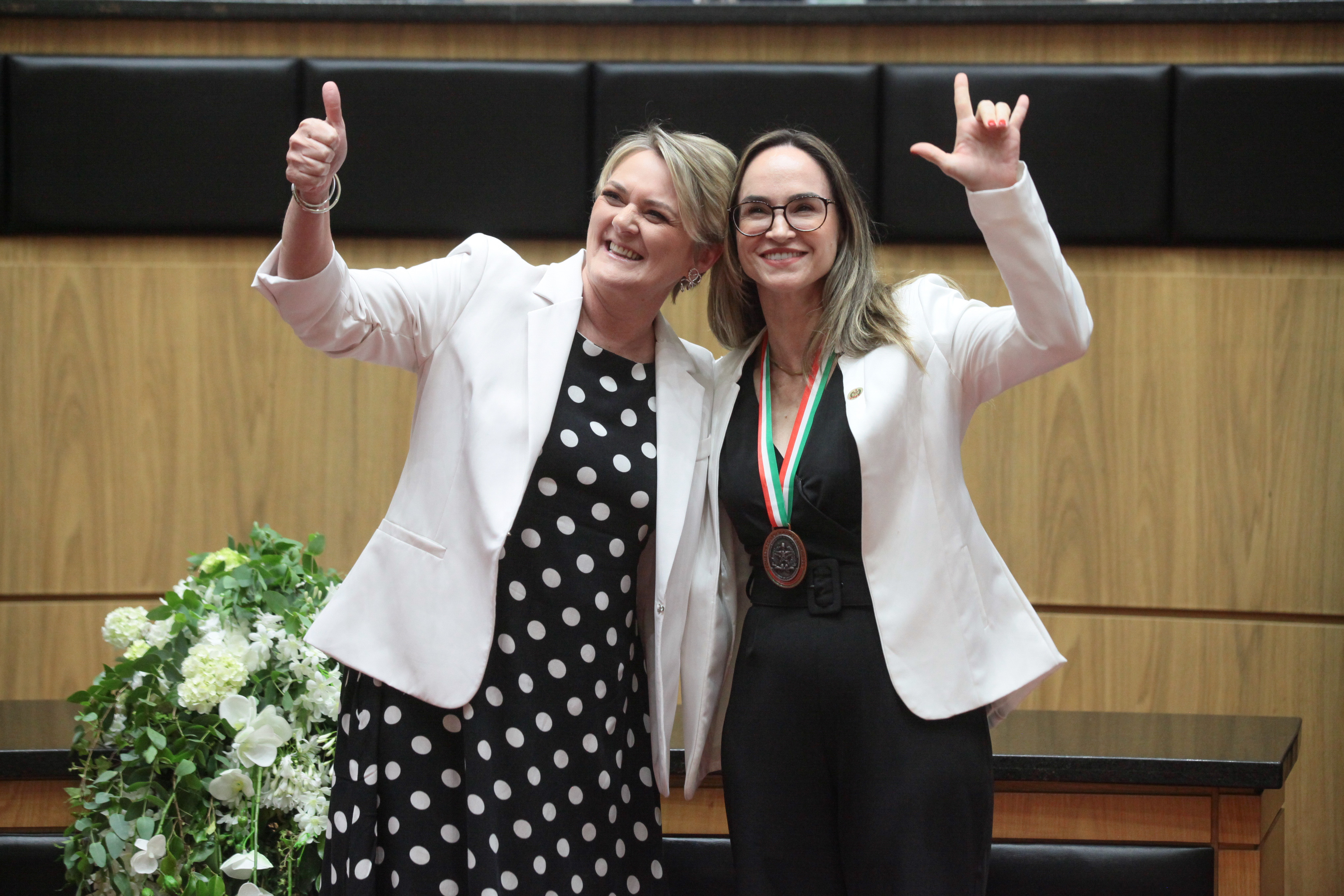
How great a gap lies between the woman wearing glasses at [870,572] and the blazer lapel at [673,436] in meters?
0.06

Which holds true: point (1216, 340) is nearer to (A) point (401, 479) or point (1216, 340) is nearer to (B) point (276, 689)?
(A) point (401, 479)

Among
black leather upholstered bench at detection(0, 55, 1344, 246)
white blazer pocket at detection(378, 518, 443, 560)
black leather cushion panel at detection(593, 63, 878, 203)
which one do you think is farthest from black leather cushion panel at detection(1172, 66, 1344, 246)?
white blazer pocket at detection(378, 518, 443, 560)

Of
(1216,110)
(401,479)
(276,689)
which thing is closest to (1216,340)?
(1216,110)

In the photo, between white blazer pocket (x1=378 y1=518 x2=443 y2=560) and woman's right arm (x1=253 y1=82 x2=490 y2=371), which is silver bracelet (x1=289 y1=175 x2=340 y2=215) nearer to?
woman's right arm (x1=253 y1=82 x2=490 y2=371)

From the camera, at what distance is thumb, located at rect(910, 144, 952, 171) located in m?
1.33

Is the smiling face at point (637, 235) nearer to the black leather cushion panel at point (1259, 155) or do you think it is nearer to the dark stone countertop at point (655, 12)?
the dark stone countertop at point (655, 12)

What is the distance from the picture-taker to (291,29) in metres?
2.85

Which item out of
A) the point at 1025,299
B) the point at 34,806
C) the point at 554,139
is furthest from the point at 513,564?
the point at 554,139

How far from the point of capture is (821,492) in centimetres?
148

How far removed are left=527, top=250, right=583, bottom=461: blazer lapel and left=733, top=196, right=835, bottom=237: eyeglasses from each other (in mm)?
265

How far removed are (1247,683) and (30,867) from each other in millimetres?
2610

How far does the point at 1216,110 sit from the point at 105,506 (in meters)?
2.93

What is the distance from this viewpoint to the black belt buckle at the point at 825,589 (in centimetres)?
146

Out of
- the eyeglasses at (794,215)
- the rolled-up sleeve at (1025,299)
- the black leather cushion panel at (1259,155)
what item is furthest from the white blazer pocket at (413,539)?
the black leather cushion panel at (1259,155)
